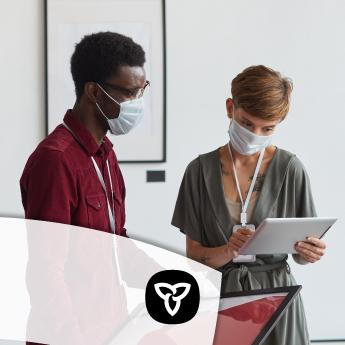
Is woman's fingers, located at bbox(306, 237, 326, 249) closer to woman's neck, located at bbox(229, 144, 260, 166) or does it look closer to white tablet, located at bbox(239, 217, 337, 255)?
white tablet, located at bbox(239, 217, 337, 255)

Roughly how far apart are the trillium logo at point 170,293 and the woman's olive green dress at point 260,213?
82cm

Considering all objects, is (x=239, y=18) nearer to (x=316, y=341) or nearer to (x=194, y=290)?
(x=316, y=341)

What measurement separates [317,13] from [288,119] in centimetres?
59

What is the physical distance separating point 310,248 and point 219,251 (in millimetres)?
249

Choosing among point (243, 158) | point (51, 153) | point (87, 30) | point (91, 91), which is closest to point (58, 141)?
point (51, 153)

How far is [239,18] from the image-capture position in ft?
11.9

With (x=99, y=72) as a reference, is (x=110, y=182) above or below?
below

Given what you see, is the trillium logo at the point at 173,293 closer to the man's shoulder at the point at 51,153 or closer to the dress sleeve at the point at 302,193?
the man's shoulder at the point at 51,153

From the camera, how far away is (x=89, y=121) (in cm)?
158

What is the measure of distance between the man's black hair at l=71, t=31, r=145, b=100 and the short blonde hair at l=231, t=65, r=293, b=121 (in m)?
0.33

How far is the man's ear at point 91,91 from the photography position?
1569mm

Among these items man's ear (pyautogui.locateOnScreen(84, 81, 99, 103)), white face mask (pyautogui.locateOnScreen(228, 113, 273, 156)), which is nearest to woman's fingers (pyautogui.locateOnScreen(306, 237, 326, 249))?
white face mask (pyautogui.locateOnScreen(228, 113, 273, 156))

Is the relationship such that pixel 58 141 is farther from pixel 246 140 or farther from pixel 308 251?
pixel 308 251

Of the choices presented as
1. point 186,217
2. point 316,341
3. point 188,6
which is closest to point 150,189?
point 188,6
